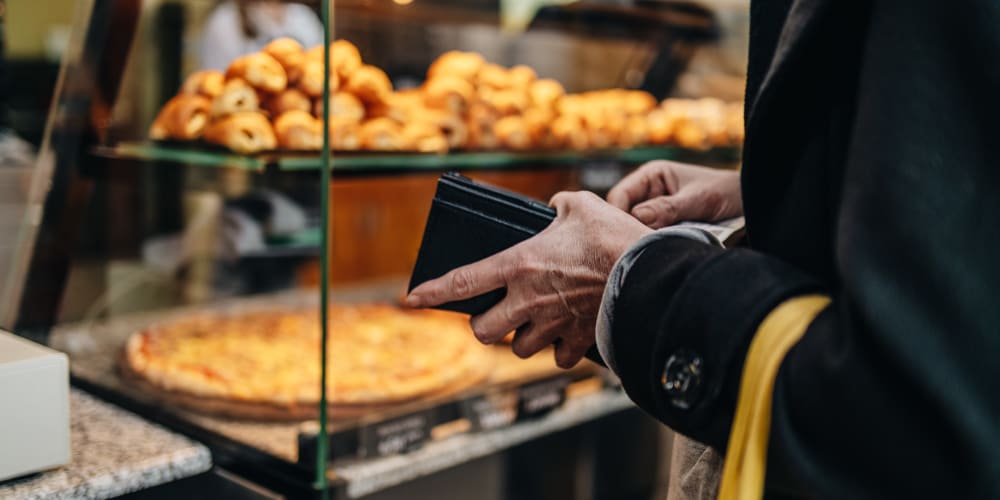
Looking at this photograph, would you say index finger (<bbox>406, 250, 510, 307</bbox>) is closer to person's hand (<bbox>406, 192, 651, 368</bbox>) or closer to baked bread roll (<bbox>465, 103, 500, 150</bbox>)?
person's hand (<bbox>406, 192, 651, 368</bbox>)

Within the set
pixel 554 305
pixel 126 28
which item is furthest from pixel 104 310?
pixel 554 305

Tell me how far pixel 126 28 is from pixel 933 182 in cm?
141

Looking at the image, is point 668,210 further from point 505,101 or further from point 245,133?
point 505,101

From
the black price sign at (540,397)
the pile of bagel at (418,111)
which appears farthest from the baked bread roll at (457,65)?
the black price sign at (540,397)

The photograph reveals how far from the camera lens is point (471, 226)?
974 millimetres

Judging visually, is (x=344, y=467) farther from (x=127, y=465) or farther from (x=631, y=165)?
(x=631, y=165)

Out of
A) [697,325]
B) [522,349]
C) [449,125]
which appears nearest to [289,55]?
[449,125]

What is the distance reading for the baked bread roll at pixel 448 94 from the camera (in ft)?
6.18

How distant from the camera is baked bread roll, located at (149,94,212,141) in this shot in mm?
1535

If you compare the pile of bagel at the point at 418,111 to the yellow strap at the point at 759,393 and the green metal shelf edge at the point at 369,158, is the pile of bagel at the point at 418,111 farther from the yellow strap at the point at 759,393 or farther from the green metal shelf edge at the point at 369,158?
the yellow strap at the point at 759,393

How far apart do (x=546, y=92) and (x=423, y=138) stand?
526 mm

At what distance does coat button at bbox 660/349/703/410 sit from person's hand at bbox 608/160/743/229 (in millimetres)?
344

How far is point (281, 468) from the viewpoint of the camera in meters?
1.45

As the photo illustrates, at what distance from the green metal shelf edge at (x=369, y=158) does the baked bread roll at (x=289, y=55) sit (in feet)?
0.44
